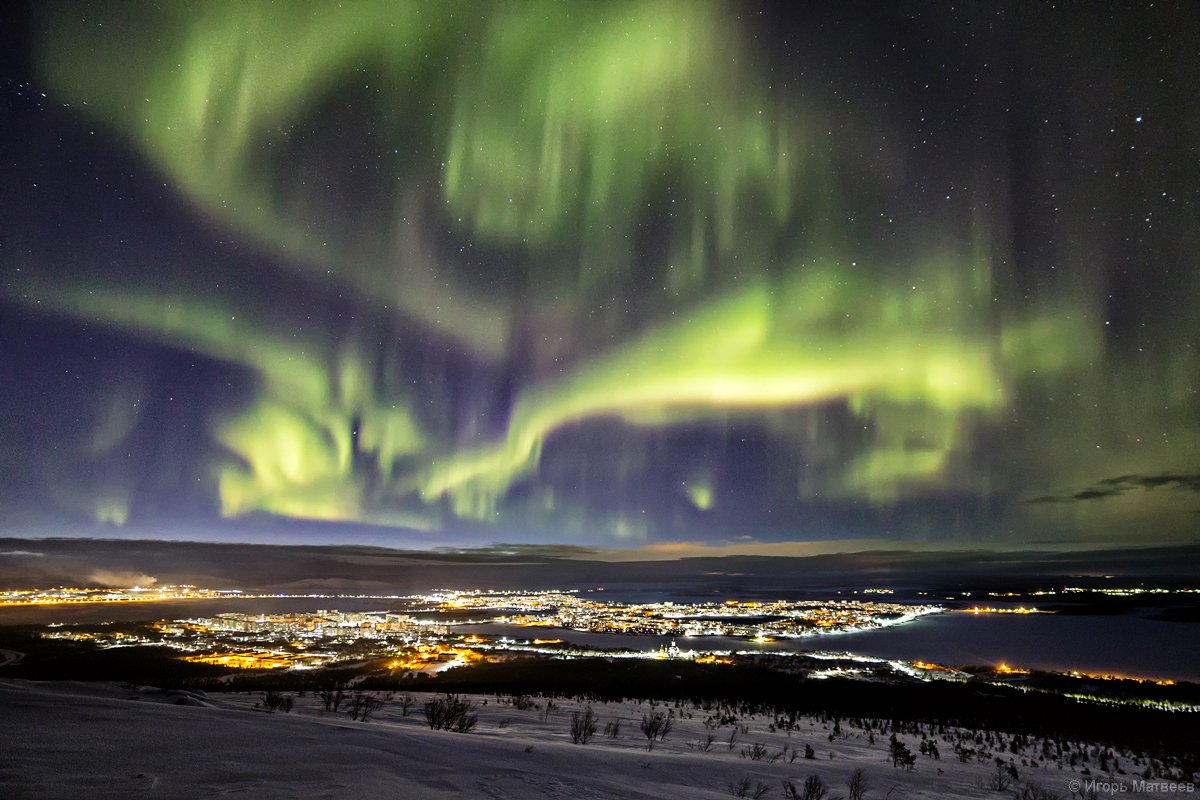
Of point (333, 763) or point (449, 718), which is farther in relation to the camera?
point (449, 718)

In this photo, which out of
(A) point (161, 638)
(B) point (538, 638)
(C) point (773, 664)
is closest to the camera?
(C) point (773, 664)

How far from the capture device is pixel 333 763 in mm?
6156

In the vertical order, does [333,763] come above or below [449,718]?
above

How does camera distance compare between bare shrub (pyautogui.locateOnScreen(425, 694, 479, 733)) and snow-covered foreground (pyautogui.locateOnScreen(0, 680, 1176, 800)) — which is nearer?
snow-covered foreground (pyautogui.locateOnScreen(0, 680, 1176, 800))

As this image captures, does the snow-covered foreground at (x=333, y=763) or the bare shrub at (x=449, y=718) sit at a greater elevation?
the snow-covered foreground at (x=333, y=763)

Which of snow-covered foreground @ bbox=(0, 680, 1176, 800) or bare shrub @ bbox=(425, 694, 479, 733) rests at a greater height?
snow-covered foreground @ bbox=(0, 680, 1176, 800)

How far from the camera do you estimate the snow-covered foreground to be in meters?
5.07

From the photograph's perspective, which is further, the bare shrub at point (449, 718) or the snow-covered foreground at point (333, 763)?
the bare shrub at point (449, 718)

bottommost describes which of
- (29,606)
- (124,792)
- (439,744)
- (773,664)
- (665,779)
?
(29,606)

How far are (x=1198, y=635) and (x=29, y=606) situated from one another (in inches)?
11352

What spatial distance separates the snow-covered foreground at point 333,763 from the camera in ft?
16.6

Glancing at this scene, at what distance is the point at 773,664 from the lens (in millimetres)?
59500

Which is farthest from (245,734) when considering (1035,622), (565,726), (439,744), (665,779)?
(1035,622)

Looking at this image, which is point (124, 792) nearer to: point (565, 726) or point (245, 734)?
point (245, 734)
